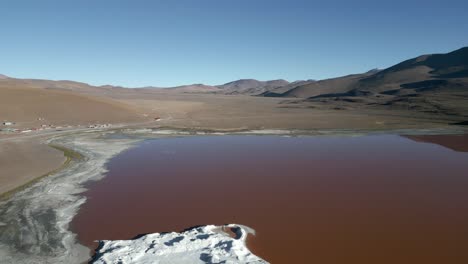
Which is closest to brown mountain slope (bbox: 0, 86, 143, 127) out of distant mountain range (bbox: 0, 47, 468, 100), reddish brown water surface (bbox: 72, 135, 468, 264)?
reddish brown water surface (bbox: 72, 135, 468, 264)

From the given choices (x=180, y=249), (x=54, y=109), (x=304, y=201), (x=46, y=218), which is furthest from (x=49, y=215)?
(x=54, y=109)

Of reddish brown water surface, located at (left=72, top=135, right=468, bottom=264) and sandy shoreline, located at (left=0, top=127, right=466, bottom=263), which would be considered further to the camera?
reddish brown water surface, located at (left=72, top=135, right=468, bottom=264)

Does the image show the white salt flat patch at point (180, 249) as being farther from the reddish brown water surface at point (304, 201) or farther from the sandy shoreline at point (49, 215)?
the sandy shoreline at point (49, 215)

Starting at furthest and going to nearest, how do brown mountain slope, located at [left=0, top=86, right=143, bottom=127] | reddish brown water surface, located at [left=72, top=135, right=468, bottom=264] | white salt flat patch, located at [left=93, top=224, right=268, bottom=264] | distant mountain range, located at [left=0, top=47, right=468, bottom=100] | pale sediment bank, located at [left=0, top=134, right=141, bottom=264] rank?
1. distant mountain range, located at [left=0, top=47, right=468, bottom=100]
2. brown mountain slope, located at [left=0, top=86, right=143, bottom=127]
3. reddish brown water surface, located at [left=72, top=135, right=468, bottom=264]
4. pale sediment bank, located at [left=0, top=134, right=141, bottom=264]
5. white salt flat patch, located at [left=93, top=224, right=268, bottom=264]

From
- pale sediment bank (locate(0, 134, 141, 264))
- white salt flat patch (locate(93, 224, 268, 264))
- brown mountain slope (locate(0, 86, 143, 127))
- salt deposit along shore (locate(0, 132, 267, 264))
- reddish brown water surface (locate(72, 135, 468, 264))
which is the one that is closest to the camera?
white salt flat patch (locate(93, 224, 268, 264))

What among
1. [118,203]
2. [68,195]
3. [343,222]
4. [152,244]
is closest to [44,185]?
[68,195]

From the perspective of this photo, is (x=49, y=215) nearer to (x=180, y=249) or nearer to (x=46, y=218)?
(x=46, y=218)

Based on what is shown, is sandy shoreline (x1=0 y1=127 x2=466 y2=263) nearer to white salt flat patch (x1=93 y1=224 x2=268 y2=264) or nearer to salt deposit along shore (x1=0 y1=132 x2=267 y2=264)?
salt deposit along shore (x1=0 y1=132 x2=267 y2=264)

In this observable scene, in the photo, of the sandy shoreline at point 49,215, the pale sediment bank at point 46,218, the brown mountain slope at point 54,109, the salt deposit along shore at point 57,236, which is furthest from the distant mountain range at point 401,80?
the salt deposit along shore at point 57,236
